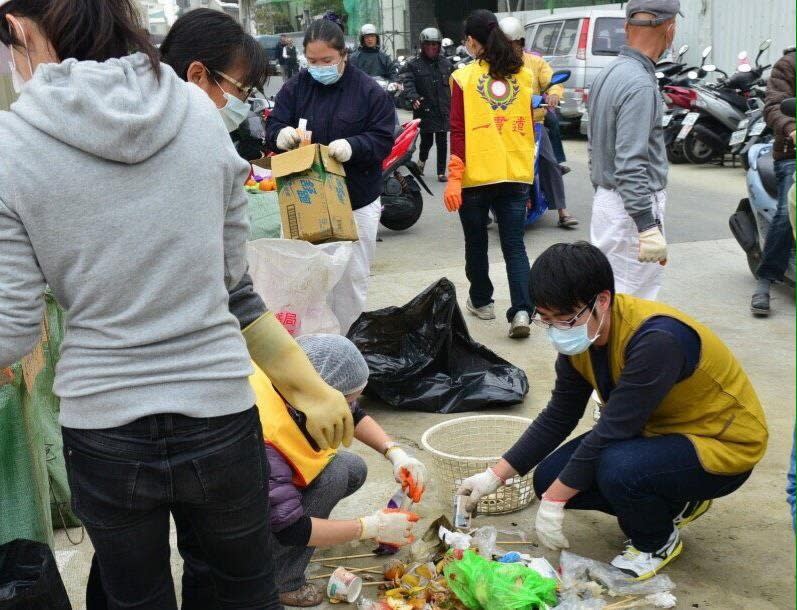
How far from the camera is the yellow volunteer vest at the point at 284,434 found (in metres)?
2.48

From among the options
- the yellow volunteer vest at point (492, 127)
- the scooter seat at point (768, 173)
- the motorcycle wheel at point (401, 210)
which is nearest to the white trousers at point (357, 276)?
the yellow volunteer vest at point (492, 127)

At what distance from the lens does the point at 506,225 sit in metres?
5.04

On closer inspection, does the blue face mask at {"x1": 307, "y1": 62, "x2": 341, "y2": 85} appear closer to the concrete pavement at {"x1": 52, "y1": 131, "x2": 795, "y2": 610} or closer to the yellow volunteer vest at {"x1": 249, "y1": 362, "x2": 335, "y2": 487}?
the concrete pavement at {"x1": 52, "y1": 131, "x2": 795, "y2": 610}

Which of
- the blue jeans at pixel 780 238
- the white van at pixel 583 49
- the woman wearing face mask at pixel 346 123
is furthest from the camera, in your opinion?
the white van at pixel 583 49

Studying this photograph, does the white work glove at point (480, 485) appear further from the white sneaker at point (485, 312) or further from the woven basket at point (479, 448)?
the white sneaker at point (485, 312)

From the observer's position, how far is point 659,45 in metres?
3.78

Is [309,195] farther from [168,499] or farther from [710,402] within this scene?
[168,499]

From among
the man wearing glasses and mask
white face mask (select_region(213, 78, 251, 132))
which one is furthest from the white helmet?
the man wearing glasses and mask

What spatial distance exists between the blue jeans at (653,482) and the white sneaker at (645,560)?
2cm

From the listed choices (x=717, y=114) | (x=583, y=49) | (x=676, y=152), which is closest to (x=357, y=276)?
(x=717, y=114)

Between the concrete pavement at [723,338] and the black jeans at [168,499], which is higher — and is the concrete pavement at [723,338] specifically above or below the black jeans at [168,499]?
below

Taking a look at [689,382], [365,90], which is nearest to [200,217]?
[689,382]

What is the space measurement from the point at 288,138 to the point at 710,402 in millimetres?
2406

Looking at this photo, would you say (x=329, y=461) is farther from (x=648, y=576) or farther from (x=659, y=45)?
(x=659, y=45)
